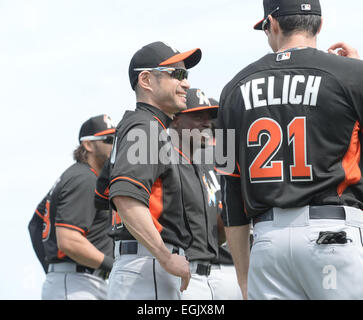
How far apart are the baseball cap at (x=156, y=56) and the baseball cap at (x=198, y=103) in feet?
4.93

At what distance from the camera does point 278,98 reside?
3592mm

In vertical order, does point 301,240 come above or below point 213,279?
above

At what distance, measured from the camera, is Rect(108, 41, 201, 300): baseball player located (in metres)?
4.12

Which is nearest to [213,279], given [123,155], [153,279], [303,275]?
[153,279]

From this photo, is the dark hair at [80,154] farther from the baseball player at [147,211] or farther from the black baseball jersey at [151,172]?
the black baseball jersey at [151,172]

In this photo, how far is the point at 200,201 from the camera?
484 cm

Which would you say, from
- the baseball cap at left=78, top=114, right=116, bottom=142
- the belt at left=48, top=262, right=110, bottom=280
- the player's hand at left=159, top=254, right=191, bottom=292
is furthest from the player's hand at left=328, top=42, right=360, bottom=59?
the baseball cap at left=78, top=114, right=116, bottom=142

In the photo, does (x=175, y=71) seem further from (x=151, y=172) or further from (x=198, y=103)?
(x=198, y=103)

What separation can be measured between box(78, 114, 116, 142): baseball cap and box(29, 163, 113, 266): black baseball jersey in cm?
73

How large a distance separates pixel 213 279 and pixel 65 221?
1835mm

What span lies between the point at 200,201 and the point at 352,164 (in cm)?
161

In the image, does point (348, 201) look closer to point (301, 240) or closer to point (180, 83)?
point (301, 240)

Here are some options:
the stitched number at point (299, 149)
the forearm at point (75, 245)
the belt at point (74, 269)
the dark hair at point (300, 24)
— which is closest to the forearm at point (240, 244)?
the stitched number at point (299, 149)

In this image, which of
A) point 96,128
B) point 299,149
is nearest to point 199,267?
point 299,149
